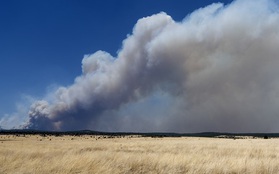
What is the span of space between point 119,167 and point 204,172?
266 cm

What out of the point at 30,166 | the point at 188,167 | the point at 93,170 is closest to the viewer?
the point at 93,170

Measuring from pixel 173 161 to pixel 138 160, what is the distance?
4.18 ft

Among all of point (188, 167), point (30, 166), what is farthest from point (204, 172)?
point (30, 166)

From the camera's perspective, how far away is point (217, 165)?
12.7 meters

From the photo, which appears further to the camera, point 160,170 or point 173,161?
point 173,161

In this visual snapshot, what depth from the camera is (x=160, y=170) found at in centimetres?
1189

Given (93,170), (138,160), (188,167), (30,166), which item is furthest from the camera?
(138,160)

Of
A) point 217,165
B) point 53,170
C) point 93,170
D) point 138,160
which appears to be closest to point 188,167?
point 217,165

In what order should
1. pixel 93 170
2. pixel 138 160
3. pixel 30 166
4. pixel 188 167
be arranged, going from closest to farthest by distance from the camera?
pixel 93 170, pixel 30 166, pixel 188 167, pixel 138 160

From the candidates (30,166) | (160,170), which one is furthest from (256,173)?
(30,166)

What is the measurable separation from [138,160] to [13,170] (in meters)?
4.41

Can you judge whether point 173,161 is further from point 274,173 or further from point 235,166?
point 274,173

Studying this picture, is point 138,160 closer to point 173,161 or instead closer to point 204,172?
point 173,161

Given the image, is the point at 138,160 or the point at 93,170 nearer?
the point at 93,170
